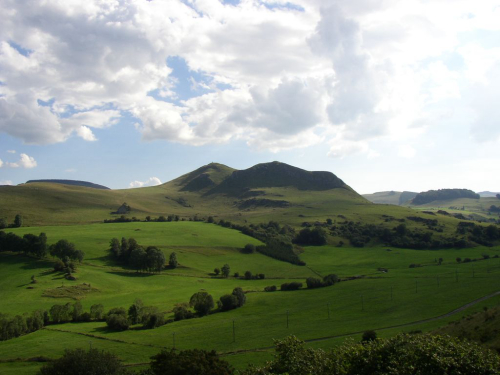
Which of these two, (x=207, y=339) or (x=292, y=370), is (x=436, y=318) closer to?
(x=207, y=339)

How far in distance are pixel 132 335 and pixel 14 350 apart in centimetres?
2255

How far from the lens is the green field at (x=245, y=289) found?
248 ft

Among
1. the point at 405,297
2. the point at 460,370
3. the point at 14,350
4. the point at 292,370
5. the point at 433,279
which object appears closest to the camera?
the point at 460,370

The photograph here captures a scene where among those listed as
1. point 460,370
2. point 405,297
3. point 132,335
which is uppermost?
point 460,370

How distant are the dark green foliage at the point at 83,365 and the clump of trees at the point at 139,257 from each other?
89214 millimetres

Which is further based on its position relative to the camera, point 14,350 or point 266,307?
point 266,307

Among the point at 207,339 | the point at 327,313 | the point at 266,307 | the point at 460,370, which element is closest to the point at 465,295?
the point at 327,313

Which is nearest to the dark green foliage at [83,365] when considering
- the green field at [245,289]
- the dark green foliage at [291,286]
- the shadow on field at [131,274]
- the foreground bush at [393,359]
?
the green field at [245,289]

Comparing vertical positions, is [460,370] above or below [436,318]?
above

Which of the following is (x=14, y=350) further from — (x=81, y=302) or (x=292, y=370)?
(x=292, y=370)

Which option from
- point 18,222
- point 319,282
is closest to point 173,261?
point 319,282

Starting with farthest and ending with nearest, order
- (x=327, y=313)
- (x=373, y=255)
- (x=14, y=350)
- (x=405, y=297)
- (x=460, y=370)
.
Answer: (x=373, y=255) → (x=405, y=297) → (x=327, y=313) → (x=14, y=350) → (x=460, y=370)

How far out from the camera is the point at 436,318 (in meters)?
79.6

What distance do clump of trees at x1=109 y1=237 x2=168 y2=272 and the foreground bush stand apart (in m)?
108
